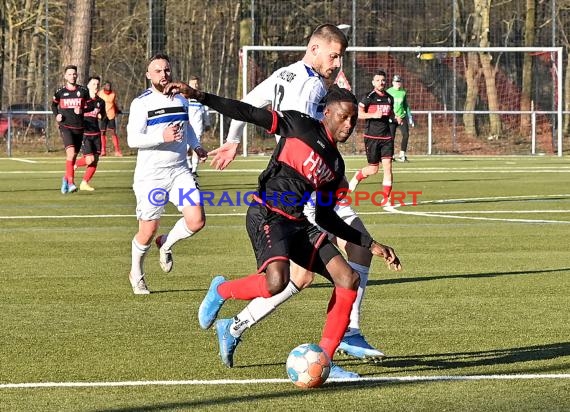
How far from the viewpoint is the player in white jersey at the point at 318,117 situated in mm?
8016

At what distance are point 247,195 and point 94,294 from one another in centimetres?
1257

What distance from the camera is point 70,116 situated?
2470 cm

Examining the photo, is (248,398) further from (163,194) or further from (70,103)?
(70,103)

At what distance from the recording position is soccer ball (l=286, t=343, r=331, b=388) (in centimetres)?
731

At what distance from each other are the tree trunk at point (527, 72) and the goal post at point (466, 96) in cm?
3

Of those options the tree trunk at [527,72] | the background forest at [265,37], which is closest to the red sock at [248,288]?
the background forest at [265,37]

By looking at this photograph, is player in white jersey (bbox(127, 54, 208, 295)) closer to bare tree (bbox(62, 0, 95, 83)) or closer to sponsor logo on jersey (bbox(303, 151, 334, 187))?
sponsor logo on jersey (bbox(303, 151, 334, 187))

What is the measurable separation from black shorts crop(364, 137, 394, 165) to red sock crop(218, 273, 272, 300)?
13.5 metres

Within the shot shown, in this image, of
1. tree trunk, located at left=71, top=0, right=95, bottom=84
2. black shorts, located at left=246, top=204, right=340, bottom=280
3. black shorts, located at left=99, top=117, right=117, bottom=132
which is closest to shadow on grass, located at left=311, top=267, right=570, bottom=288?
black shorts, located at left=246, top=204, right=340, bottom=280

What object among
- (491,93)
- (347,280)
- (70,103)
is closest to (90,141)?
(70,103)

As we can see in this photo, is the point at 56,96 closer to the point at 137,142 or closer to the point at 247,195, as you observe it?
the point at 247,195

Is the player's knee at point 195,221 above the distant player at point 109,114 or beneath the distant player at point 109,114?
beneath

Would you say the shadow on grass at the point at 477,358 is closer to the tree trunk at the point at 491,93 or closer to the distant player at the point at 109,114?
the distant player at the point at 109,114

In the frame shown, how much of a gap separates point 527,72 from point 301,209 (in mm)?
37025
